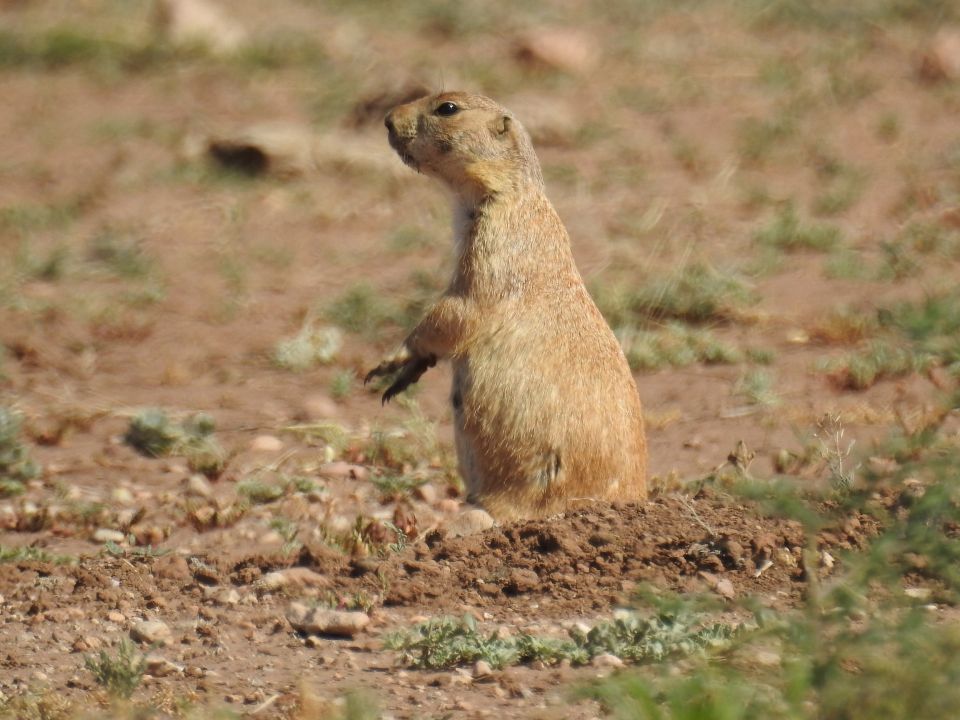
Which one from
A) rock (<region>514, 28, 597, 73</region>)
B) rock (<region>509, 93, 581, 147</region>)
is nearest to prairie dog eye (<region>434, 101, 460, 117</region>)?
rock (<region>509, 93, 581, 147</region>)

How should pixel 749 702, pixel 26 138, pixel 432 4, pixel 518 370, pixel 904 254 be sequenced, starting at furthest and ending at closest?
pixel 432 4 < pixel 26 138 < pixel 904 254 < pixel 518 370 < pixel 749 702

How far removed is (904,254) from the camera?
840 centimetres

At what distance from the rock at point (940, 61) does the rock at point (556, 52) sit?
2.36 metres

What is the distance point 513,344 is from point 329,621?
1403mm

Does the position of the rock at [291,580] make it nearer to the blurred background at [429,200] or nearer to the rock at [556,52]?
the blurred background at [429,200]

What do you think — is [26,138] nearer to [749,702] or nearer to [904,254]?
[904,254]

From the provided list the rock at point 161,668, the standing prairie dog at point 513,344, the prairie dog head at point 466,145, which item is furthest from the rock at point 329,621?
the prairie dog head at point 466,145

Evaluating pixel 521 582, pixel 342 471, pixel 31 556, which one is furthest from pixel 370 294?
pixel 521 582

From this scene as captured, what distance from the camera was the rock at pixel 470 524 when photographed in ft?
17.3

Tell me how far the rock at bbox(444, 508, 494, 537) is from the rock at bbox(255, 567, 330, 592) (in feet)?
1.77

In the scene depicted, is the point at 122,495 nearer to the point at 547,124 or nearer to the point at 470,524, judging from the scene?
the point at 470,524

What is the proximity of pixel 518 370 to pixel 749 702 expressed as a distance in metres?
2.31

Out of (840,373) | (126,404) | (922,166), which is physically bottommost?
(126,404)

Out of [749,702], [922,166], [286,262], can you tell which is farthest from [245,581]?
[922,166]
